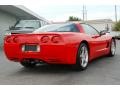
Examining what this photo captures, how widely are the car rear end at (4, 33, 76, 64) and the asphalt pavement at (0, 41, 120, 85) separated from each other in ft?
1.16

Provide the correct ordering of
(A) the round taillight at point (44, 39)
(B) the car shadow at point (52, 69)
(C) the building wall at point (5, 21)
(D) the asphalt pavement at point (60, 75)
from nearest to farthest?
A: (D) the asphalt pavement at point (60, 75) → (A) the round taillight at point (44, 39) → (B) the car shadow at point (52, 69) → (C) the building wall at point (5, 21)

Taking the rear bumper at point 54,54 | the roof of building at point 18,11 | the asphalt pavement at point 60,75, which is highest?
the roof of building at point 18,11

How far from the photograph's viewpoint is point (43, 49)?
7.39 m

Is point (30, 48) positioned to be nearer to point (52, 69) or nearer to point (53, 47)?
point (53, 47)

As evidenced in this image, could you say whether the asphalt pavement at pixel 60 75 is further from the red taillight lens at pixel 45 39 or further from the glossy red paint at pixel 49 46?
the red taillight lens at pixel 45 39

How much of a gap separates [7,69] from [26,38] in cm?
123

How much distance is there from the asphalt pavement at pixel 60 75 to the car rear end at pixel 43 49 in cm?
35

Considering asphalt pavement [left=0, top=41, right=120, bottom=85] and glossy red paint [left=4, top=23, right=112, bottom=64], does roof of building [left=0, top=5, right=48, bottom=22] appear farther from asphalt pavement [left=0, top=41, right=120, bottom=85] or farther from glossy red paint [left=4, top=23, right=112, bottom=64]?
glossy red paint [left=4, top=23, right=112, bottom=64]

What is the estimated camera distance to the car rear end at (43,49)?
7.34m

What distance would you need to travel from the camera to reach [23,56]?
303 inches

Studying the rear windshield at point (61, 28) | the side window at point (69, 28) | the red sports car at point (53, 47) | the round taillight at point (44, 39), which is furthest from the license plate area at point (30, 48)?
the side window at point (69, 28)

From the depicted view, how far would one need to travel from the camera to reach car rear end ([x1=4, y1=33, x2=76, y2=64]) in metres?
7.34
